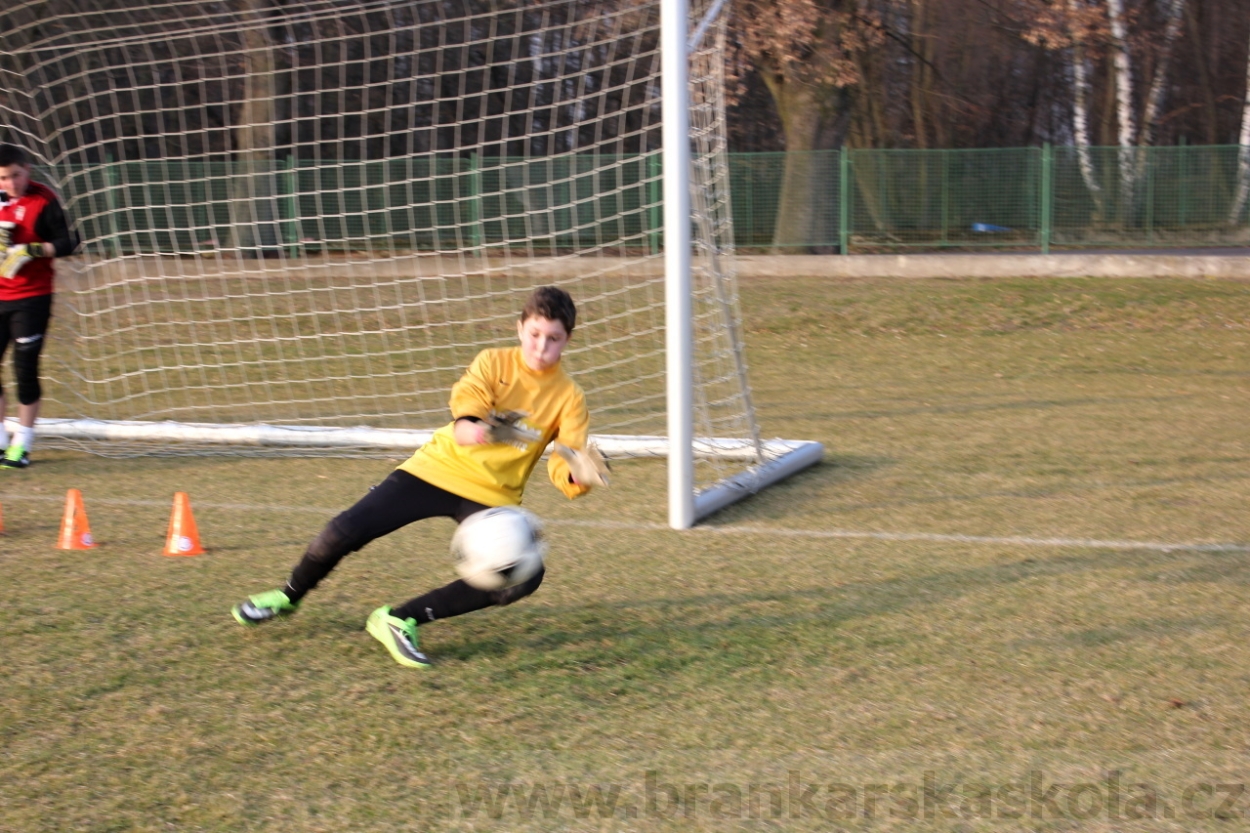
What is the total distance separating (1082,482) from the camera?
6.51 metres

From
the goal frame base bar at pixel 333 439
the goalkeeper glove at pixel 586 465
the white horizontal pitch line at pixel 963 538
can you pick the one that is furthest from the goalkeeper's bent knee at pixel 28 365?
the goalkeeper glove at pixel 586 465

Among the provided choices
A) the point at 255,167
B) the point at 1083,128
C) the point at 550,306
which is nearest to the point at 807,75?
the point at 255,167

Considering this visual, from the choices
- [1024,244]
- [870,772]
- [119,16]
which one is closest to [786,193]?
[1024,244]

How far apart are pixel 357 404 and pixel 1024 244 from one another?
14226 mm

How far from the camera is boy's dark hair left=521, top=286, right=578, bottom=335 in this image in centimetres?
376

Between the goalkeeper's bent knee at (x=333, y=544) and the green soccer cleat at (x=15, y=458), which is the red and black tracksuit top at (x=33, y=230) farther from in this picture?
the goalkeeper's bent knee at (x=333, y=544)

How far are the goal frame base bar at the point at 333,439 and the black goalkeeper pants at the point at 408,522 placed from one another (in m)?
2.93

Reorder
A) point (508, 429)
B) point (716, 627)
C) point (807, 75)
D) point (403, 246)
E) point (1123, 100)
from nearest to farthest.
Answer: point (508, 429) → point (716, 627) → point (403, 246) → point (807, 75) → point (1123, 100)

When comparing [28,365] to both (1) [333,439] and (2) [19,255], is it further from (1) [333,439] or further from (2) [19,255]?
(1) [333,439]

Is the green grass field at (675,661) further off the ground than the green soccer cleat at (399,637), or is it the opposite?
the green soccer cleat at (399,637)

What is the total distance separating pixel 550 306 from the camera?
3768 mm

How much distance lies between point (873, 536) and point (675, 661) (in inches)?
72.7

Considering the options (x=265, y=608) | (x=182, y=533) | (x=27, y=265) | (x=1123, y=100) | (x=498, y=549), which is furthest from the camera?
(x=1123, y=100)

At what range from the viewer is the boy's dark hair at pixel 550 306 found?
376cm
